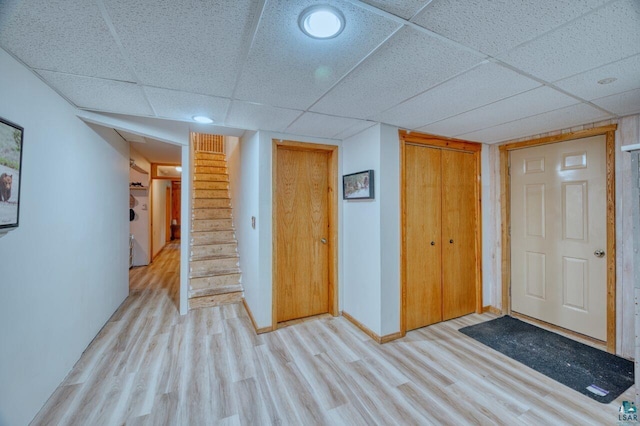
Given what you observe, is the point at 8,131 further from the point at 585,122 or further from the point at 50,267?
the point at 585,122

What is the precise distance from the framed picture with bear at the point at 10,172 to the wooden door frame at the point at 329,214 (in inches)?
75.2

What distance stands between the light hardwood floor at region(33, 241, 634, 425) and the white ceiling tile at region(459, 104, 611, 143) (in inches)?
86.7

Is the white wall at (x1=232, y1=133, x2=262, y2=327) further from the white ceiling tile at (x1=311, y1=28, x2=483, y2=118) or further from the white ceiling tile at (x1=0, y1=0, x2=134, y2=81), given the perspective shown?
the white ceiling tile at (x1=0, y1=0, x2=134, y2=81)

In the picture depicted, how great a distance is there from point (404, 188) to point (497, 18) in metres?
1.83

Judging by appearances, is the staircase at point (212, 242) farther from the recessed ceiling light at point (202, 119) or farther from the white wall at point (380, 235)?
the recessed ceiling light at point (202, 119)

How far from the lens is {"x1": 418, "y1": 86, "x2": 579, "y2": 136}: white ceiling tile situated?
197cm

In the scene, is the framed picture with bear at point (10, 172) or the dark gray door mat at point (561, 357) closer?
the framed picture with bear at point (10, 172)

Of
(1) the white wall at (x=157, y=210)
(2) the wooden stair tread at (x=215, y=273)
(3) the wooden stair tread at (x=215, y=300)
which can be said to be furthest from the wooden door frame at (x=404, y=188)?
(1) the white wall at (x=157, y=210)

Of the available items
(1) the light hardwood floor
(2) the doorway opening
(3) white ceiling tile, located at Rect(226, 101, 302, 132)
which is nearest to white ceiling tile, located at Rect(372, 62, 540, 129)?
(3) white ceiling tile, located at Rect(226, 101, 302, 132)

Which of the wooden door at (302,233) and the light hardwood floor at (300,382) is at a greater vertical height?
the wooden door at (302,233)

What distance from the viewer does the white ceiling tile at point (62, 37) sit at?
111 cm

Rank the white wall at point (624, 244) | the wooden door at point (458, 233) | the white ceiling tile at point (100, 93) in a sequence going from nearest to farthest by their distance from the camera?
the white ceiling tile at point (100, 93) → the white wall at point (624, 244) → the wooden door at point (458, 233)

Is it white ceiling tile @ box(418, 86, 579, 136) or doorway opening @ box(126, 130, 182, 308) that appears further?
doorway opening @ box(126, 130, 182, 308)

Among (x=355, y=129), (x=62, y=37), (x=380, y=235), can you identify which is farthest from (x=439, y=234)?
(x=62, y=37)
